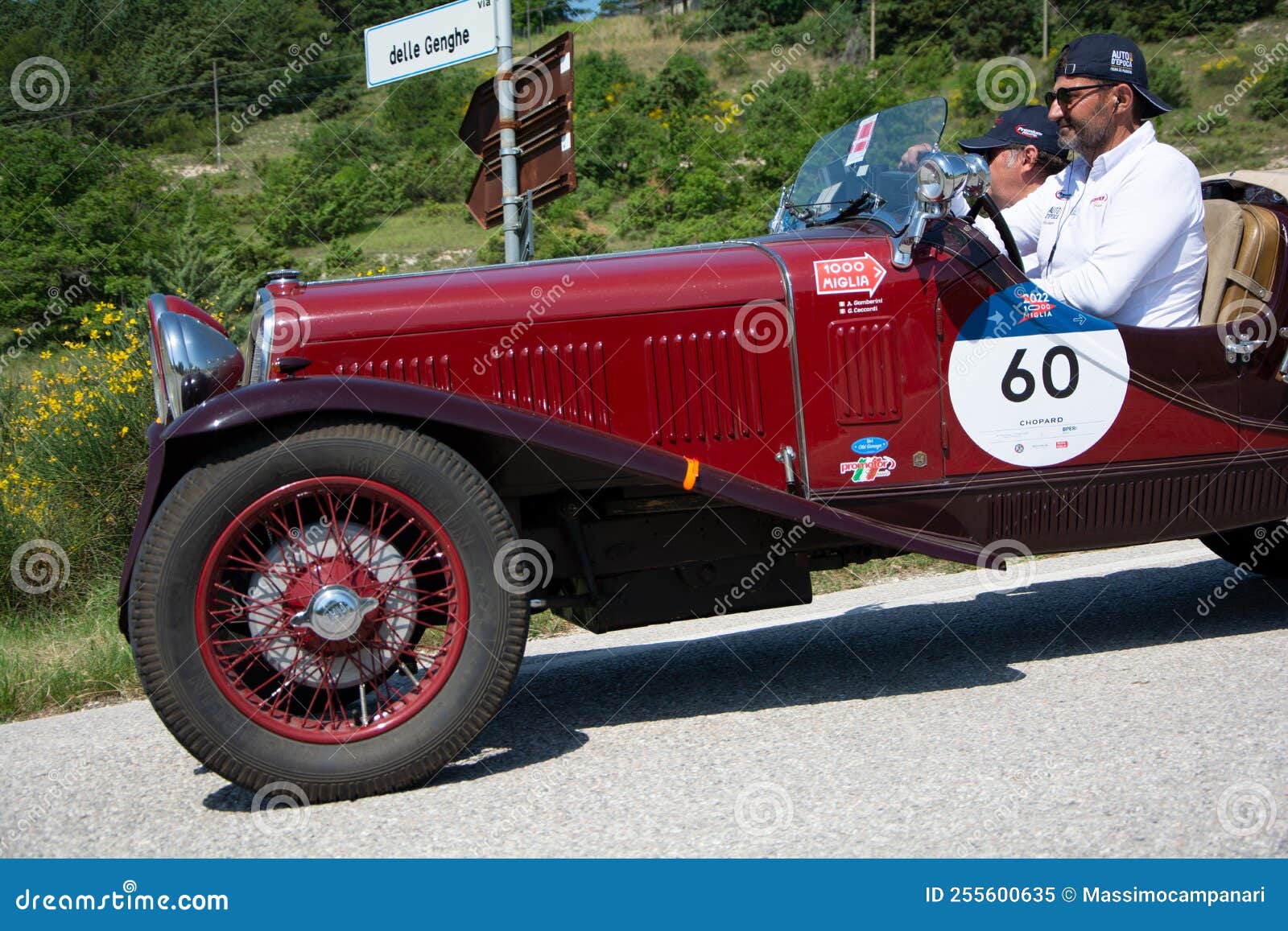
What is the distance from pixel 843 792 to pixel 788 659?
1.54 m

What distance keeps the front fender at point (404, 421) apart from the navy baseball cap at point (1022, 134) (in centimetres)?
250

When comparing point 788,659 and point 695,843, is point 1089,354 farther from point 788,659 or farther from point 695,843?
point 695,843

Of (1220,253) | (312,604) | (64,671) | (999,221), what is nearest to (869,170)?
(999,221)

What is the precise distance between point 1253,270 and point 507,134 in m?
4.03

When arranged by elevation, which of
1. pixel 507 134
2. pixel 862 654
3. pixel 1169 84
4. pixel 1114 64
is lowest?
pixel 862 654

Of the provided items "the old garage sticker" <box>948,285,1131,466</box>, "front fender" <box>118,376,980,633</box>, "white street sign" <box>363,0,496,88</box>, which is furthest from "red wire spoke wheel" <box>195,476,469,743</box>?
"white street sign" <box>363,0,496,88</box>

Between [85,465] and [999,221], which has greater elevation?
[999,221]

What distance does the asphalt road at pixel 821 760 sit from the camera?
2549 millimetres

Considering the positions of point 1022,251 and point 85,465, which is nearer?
point 1022,251

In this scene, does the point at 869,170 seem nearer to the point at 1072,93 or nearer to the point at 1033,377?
the point at 1072,93

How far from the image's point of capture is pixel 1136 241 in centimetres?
386

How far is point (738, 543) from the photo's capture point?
3713mm

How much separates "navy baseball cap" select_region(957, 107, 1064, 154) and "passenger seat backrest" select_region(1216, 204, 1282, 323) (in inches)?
37.6

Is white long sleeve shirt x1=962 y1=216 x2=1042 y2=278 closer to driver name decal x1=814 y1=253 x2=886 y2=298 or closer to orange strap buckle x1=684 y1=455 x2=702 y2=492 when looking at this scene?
driver name decal x1=814 y1=253 x2=886 y2=298
